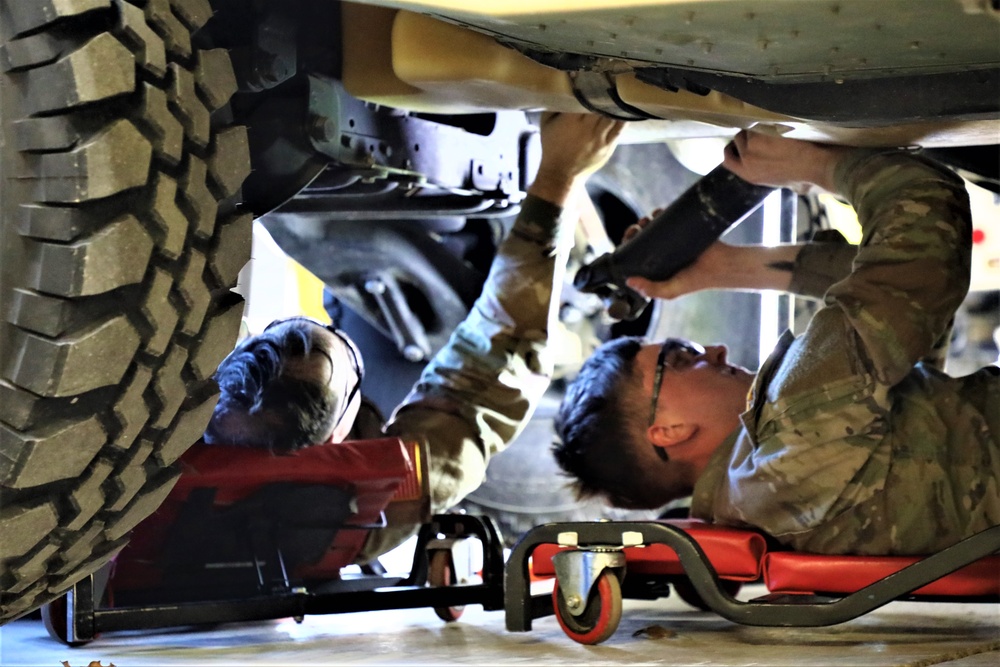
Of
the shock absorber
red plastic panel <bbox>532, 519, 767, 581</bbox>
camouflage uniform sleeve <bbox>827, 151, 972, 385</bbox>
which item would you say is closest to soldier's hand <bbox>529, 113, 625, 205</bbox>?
the shock absorber

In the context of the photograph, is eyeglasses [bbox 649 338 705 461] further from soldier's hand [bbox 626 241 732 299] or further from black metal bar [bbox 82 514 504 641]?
black metal bar [bbox 82 514 504 641]

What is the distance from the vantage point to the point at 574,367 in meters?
3.77

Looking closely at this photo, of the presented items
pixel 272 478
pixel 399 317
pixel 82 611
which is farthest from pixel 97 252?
pixel 399 317

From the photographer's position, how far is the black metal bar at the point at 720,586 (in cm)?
179

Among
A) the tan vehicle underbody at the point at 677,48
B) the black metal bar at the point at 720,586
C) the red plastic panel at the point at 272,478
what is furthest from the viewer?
the red plastic panel at the point at 272,478

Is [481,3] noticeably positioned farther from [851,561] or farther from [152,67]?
[851,561]

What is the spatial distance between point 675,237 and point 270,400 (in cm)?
86

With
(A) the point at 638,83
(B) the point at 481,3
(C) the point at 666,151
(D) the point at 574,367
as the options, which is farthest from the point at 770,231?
(B) the point at 481,3

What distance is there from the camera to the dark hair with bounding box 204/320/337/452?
2.37 metres

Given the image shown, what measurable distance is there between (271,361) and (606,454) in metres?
0.70

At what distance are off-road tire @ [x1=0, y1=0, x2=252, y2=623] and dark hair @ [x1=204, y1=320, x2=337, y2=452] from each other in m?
0.92

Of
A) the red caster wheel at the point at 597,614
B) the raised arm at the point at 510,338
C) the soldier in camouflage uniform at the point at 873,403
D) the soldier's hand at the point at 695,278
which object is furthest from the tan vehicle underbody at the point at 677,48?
the red caster wheel at the point at 597,614

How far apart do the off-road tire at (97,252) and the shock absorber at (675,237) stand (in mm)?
1195

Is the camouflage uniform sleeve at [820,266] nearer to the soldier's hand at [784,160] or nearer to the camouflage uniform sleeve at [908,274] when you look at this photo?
the soldier's hand at [784,160]
